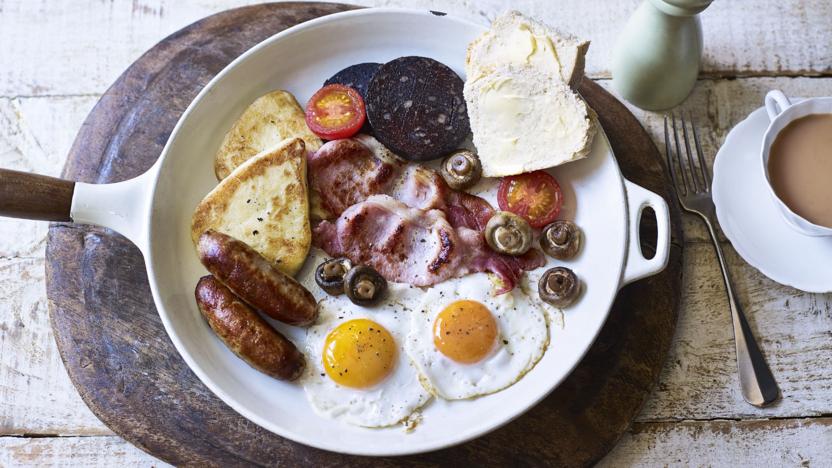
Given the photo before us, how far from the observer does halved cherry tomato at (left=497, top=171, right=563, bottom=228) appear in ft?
8.88

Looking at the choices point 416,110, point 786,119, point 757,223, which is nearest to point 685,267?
point 757,223

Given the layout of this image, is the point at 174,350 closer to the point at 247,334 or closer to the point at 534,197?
the point at 247,334

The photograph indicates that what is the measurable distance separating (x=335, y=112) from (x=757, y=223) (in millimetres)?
1681

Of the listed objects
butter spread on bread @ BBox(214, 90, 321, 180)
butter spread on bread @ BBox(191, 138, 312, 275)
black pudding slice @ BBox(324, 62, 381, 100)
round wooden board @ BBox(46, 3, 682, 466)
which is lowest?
round wooden board @ BBox(46, 3, 682, 466)

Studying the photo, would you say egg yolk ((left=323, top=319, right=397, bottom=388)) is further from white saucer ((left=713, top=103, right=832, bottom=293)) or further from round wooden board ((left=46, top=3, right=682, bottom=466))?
white saucer ((left=713, top=103, right=832, bottom=293))

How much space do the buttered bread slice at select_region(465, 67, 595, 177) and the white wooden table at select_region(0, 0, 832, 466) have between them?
0.59 m

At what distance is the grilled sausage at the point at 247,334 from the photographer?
2.48 meters

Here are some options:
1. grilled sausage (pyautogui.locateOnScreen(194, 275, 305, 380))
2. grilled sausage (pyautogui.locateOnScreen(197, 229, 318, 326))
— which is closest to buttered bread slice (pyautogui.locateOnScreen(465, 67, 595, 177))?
grilled sausage (pyautogui.locateOnScreen(197, 229, 318, 326))

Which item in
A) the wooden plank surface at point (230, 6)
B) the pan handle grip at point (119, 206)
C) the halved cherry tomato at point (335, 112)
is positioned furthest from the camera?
the wooden plank surface at point (230, 6)

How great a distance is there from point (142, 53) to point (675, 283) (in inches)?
95.7

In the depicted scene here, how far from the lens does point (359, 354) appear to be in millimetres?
2529

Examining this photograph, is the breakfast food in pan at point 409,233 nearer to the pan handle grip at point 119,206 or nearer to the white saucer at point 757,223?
the pan handle grip at point 119,206

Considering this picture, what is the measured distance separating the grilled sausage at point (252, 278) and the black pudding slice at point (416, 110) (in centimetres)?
66

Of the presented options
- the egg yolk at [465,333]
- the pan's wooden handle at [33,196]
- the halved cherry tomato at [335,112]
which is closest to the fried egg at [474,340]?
the egg yolk at [465,333]
